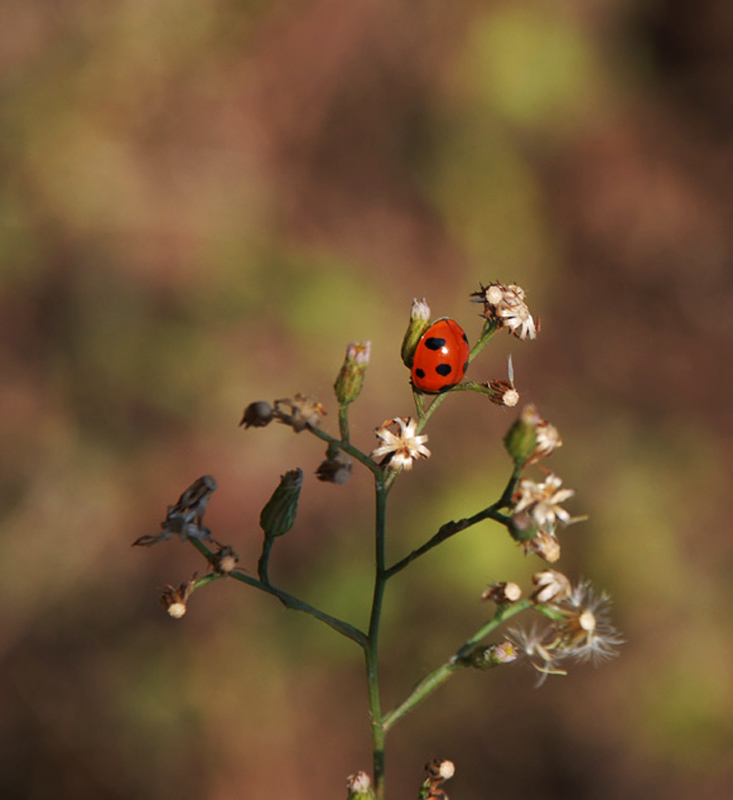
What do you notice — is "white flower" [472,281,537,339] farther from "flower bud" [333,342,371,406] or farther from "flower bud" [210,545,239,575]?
"flower bud" [210,545,239,575]

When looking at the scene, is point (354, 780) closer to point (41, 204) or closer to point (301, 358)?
point (301, 358)

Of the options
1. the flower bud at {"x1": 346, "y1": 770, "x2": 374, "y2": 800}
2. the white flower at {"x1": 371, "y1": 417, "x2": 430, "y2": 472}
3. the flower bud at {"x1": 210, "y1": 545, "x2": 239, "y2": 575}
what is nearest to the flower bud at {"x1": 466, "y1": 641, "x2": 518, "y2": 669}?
the flower bud at {"x1": 346, "y1": 770, "x2": 374, "y2": 800}

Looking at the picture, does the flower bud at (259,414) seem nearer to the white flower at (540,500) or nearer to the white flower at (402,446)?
the white flower at (402,446)

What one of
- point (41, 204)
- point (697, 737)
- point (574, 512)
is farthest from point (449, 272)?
point (697, 737)

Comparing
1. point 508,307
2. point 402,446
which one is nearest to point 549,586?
point 402,446

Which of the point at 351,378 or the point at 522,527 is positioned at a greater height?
the point at 351,378

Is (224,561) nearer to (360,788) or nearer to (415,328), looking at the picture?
(360,788)

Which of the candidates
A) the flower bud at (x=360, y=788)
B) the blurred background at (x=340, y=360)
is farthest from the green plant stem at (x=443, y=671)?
A: the blurred background at (x=340, y=360)
